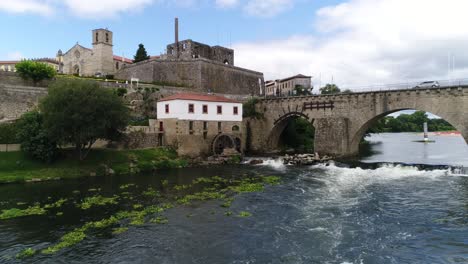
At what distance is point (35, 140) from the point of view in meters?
34.3

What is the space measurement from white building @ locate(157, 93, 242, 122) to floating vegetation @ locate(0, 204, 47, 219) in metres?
25.3

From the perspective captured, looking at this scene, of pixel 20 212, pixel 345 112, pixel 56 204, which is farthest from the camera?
pixel 345 112

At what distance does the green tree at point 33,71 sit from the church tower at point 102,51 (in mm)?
24025

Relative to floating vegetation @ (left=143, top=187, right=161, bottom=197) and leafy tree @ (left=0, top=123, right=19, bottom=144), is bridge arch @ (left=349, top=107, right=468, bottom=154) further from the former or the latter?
leafy tree @ (left=0, top=123, right=19, bottom=144)

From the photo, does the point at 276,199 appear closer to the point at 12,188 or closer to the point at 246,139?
the point at 12,188

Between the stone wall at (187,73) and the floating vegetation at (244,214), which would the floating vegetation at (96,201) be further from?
the stone wall at (187,73)

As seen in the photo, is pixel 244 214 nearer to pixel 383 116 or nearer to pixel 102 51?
pixel 383 116

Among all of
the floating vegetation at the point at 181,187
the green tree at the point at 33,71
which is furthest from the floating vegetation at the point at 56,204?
the green tree at the point at 33,71

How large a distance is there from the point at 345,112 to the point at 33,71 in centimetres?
4431

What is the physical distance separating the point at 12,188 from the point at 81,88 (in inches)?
452

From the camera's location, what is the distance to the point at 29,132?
34469 millimetres

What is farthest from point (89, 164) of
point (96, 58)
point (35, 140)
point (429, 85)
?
point (96, 58)

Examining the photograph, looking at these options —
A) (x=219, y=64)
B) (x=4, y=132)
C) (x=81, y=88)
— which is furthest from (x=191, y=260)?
(x=219, y=64)

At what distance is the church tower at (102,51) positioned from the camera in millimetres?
72562
